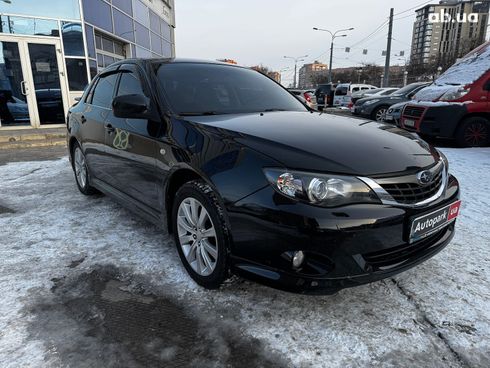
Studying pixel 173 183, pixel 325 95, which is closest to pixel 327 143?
pixel 173 183

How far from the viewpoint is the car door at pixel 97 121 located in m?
3.63

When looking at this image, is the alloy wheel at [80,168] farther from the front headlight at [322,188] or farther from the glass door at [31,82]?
the glass door at [31,82]

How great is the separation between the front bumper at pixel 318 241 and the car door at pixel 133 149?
3.33 feet

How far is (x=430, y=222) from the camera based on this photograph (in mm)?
2145

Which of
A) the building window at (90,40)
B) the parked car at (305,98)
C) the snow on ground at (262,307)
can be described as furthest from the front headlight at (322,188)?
the building window at (90,40)

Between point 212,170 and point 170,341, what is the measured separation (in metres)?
0.97

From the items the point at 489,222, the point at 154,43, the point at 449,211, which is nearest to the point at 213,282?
the point at 449,211

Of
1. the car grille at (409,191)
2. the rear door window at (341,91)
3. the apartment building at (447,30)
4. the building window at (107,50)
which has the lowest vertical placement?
the car grille at (409,191)

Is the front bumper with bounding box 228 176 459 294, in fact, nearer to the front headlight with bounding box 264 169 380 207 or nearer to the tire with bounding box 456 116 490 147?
the front headlight with bounding box 264 169 380 207

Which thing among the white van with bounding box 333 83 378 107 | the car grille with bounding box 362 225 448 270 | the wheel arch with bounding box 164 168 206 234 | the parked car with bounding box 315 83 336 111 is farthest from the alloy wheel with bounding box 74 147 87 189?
the parked car with bounding box 315 83 336 111

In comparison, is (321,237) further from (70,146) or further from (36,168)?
(36,168)

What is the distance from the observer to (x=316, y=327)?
6.82 ft

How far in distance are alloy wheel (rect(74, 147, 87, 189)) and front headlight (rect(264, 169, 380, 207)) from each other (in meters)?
3.16

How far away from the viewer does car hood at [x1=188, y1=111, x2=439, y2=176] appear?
1.99 m
